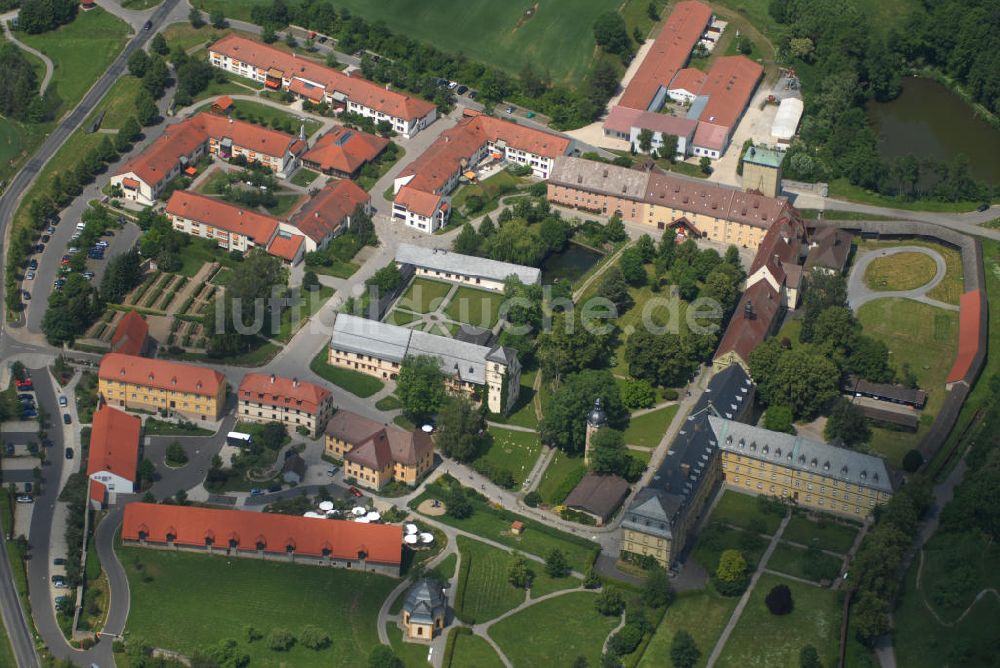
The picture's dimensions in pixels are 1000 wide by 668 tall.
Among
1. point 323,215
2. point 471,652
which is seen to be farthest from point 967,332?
point 323,215

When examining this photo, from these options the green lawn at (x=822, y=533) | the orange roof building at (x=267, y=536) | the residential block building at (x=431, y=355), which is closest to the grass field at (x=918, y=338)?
the green lawn at (x=822, y=533)

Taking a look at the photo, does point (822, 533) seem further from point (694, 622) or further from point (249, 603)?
point (249, 603)

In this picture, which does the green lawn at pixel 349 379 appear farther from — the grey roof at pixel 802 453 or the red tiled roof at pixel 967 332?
the red tiled roof at pixel 967 332

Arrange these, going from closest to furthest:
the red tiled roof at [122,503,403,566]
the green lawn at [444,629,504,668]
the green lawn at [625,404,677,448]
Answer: the green lawn at [444,629,504,668], the red tiled roof at [122,503,403,566], the green lawn at [625,404,677,448]

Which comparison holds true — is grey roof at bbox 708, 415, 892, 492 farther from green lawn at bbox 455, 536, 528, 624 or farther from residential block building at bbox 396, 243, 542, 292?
residential block building at bbox 396, 243, 542, 292

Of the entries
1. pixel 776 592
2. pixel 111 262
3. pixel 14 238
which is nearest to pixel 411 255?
pixel 111 262

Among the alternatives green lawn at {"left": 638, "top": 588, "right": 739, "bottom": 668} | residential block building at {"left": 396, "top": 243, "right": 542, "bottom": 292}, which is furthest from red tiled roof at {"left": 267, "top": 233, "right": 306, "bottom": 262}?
green lawn at {"left": 638, "top": 588, "right": 739, "bottom": 668}

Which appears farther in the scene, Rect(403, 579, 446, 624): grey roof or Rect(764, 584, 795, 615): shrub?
Rect(764, 584, 795, 615): shrub

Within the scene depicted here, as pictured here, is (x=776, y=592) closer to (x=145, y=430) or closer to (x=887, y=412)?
(x=887, y=412)

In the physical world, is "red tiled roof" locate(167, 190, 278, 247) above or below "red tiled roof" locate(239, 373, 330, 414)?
below
